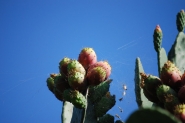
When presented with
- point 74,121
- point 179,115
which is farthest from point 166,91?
point 74,121

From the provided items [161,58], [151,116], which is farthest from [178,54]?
[151,116]

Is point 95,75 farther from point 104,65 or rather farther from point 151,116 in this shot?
point 151,116

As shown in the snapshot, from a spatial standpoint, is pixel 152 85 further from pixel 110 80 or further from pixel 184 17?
pixel 184 17

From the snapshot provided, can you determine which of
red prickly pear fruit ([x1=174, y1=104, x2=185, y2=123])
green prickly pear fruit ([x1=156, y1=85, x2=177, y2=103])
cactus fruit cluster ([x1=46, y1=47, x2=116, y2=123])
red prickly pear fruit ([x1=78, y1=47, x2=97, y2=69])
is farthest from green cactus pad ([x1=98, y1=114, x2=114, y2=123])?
red prickly pear fruit ([x1=174, y1=104, x2=185, y2=123])

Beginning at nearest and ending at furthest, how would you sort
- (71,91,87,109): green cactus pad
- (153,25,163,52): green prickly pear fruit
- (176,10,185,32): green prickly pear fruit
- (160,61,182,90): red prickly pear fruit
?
(160,61,182,90): red prickly pear fruit, (71,91,87,109): green cactus pad, (153,25,163,52): green prickly pear fruit, (176,10,185,32): green prickly pear fruit

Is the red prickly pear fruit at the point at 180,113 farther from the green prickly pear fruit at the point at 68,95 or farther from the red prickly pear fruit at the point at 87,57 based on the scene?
the red prickly pear fruit at the point at 87,57

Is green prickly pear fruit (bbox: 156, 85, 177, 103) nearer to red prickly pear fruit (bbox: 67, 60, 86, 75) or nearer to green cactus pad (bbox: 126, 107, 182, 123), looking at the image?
red prickly pear fruit (bbox: 67, 60, 86, 75)

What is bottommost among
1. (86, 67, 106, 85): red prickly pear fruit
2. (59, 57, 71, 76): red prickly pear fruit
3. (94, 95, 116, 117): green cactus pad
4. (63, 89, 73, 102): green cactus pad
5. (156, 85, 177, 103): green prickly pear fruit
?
(156, 85, 177, 103): green prickly pear fruit
